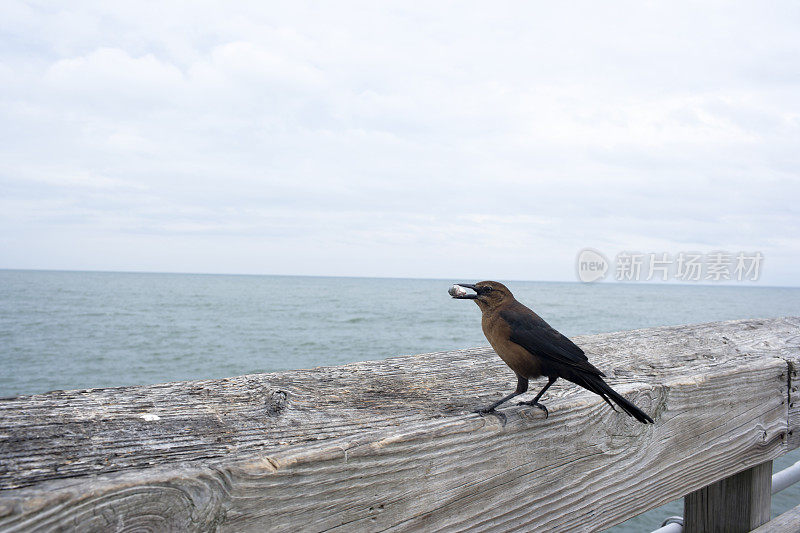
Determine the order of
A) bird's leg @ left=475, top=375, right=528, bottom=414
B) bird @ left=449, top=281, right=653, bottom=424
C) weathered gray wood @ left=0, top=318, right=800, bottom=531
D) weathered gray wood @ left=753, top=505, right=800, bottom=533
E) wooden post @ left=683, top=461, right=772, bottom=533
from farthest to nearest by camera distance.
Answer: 1. wooden post @ left=683, top=461, right=772, bottom=533
2. weathered gray wood @ left=753, top=505, right=800, bottom=533
3. bird @ left=449, top=281, right=653, bottom=424
4. bird's leg @ left=475, top=375, right=528, bottom=414
5. weathered gray wood @ left=0, top=318, right=800, bottom=531

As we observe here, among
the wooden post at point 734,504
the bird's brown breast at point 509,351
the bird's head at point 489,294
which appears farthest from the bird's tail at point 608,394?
the wooden post at point 734,504

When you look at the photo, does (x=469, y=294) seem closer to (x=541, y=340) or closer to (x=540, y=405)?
(x=541, y=340)

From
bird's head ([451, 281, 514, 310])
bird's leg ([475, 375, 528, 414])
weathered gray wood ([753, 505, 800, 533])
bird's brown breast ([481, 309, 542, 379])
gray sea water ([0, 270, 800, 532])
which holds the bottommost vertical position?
gray sea water ([0, 270, 800, 532])

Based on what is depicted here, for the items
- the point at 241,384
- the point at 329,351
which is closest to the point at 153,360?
the point at 329,351

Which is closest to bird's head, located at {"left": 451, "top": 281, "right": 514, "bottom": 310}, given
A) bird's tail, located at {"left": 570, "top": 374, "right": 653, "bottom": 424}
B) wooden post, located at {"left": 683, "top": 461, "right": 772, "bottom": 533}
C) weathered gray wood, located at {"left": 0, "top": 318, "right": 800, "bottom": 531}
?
weathered gray wood, located at {"left": 0, "top": 318, "right": 800, "bottom": 531}

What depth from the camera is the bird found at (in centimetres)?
134

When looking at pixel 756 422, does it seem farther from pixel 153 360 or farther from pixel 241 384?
pixel 153 360

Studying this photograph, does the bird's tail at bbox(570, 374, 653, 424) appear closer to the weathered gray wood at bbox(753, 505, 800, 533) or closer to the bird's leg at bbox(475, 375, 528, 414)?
the bird's leg at bbox(475, 375, 528, 414)

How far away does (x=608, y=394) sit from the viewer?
A: 1.23 m

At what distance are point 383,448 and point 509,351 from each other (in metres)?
0.62

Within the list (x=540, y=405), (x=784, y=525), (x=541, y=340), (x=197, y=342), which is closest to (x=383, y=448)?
(x=540, y=405)

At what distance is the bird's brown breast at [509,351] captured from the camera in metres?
1.46

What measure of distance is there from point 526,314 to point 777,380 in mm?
818

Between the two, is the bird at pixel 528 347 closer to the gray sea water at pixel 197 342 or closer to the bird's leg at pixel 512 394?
the bird's leg at pixel 512 394
